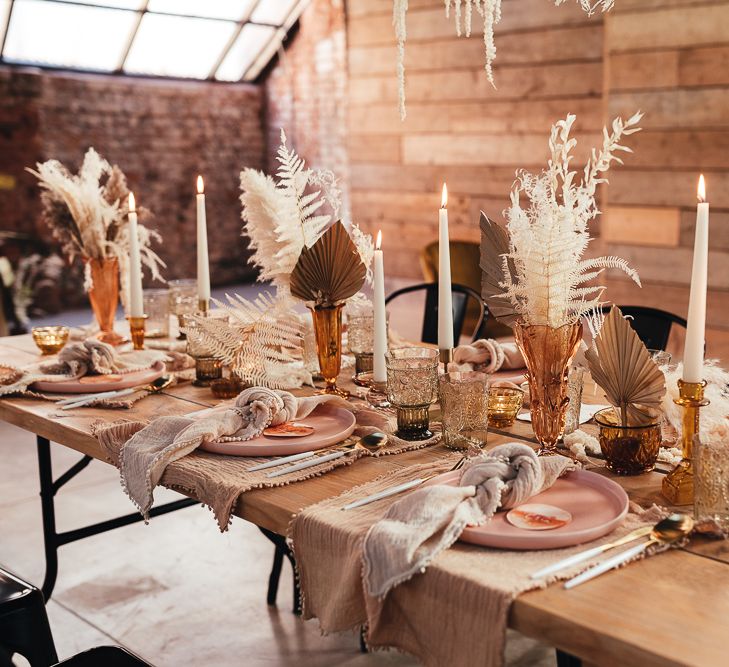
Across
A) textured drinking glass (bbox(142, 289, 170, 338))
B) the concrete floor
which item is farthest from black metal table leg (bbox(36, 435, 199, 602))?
textured drinking glass (bbox(142, 289, 170, 338))

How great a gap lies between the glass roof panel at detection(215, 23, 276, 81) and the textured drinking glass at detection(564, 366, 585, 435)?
5797mm

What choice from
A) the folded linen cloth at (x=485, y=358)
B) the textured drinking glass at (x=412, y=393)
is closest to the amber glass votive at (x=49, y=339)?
the folded linen cloth at (x=485, y=358)

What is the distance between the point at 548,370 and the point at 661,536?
1.37 ft

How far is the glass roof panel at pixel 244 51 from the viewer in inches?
272

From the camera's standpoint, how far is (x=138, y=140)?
680 centimetres

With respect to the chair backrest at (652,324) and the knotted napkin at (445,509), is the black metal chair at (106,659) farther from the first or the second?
the chair backrest at (652,324)

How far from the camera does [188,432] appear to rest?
1504 mm

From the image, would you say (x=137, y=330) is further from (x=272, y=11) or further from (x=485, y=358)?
(x=272, y=11)

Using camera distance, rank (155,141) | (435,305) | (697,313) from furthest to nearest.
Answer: (155,141)
(435,305)
(697,313)

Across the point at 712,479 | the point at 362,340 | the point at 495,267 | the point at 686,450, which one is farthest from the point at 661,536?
the point at 362,340

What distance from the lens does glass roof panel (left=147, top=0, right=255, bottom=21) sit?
247 inches

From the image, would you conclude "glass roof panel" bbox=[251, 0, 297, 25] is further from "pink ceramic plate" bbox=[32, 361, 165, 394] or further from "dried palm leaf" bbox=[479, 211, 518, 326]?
"dried palm leaf" bbox=[479, 211, 518, 326]

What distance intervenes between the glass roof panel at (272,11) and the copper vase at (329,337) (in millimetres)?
5270

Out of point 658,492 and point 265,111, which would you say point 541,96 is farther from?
point 658,492
